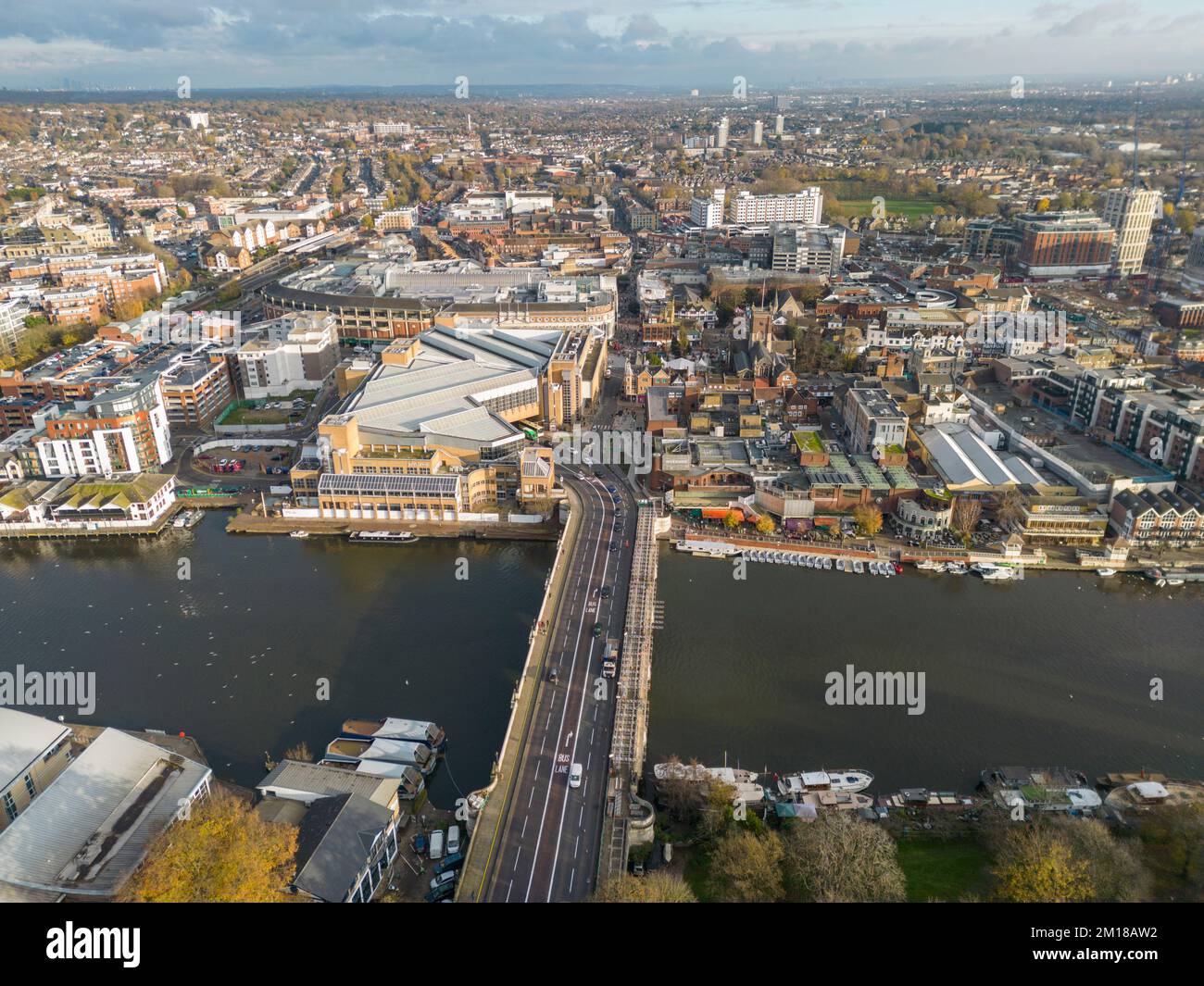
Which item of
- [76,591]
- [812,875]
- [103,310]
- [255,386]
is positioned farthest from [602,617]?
[103,310]

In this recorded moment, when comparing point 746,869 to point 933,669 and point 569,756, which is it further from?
point 933,669

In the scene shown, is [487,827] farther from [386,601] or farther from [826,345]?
[826,345]

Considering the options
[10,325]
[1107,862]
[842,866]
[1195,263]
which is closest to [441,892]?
[842,866]

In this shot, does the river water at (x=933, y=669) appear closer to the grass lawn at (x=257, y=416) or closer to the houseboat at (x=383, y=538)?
the houseboat at (x=383, y=538)

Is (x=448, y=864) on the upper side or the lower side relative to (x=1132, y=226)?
lower

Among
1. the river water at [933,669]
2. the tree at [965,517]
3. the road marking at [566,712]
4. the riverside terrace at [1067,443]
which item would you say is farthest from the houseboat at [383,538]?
the riverside terrace at [1067,443]
